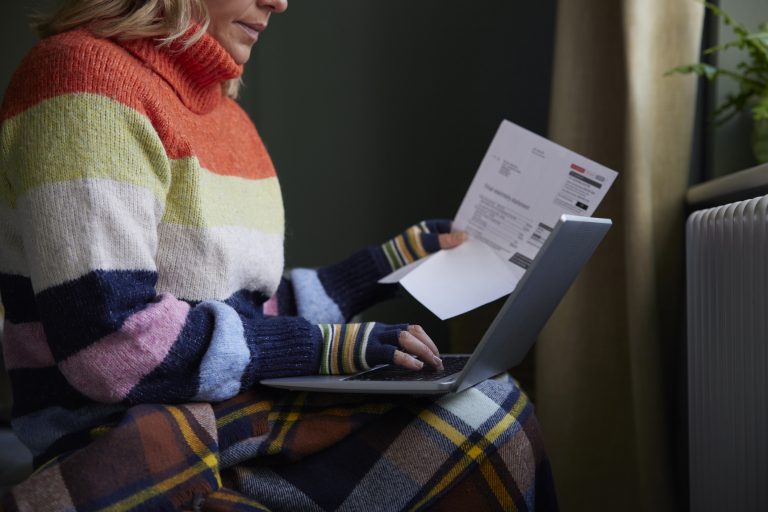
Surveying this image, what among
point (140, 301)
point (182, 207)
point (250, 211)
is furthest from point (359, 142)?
point (140, 301)

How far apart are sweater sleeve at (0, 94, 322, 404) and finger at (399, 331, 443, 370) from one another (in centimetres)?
18

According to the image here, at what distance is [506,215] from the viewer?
1.22 m

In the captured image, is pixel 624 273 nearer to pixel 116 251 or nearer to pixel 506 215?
pixel 506 215

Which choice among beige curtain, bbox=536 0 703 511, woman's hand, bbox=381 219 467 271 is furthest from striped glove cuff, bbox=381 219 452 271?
beige curtain, bbox=536 0 703 511

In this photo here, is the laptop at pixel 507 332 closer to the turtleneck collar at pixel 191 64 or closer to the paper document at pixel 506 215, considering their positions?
the paper document at pixel 506 215

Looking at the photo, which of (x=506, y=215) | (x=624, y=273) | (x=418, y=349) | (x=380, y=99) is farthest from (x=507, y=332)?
(x=380, y=99)

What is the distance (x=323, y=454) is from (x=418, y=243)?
0.51 meters

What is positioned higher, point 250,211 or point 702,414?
point 250,211

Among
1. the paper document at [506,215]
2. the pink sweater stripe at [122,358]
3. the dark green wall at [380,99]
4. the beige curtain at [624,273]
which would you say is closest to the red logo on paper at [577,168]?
the paper document at [506,215]

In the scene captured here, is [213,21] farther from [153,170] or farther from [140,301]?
[140,301]

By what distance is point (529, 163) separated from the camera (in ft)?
3.92

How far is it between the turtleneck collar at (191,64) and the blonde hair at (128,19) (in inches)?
0.4

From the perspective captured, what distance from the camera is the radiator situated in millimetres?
992

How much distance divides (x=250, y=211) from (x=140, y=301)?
1.05 feet
